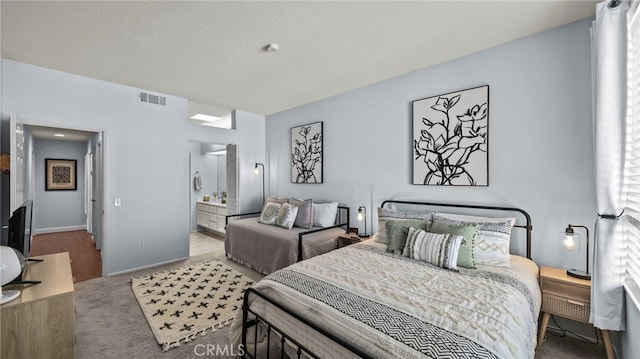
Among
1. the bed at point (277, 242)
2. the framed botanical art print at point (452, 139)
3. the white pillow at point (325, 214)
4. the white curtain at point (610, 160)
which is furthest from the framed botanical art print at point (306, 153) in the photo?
the white curtain at point (610, 160)

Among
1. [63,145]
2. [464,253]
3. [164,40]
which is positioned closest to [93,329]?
[164,40]

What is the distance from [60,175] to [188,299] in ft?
22.0

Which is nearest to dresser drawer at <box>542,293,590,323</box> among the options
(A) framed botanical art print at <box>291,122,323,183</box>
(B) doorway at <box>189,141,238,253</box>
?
(A) framed botanical art print at <box>291,122,323,183</box>

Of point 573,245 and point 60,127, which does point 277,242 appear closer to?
point 573,245

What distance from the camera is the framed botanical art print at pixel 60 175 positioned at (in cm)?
660

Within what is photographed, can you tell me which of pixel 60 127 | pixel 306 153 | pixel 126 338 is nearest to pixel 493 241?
pixel 306 153

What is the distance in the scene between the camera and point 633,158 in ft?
5.56

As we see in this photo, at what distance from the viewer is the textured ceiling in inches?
80.7

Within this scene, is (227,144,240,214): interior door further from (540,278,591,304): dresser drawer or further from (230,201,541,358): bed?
(540,278,591,304): dresser drawer

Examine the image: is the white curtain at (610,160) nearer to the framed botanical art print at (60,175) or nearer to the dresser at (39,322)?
the dresser at (39,322)

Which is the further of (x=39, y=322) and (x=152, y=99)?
(x=152, y=99)

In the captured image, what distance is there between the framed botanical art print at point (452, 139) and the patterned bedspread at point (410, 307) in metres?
0.99

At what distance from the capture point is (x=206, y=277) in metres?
3.51

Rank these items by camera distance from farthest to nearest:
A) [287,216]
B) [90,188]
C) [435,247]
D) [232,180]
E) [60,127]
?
[90,188] < [232,180] < [287,216] < [60,127] < [435,247]
